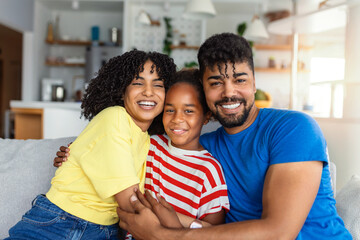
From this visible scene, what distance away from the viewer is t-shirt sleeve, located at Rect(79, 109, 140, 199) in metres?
1.06

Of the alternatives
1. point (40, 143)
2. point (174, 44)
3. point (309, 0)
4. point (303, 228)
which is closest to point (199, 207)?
point (303, 228)

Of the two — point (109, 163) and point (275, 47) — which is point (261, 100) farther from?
point (109, 163)

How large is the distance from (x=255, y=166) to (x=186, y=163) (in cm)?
28

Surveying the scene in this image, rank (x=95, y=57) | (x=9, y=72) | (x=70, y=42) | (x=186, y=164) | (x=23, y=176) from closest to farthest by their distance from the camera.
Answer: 1. (x=186, y=164)
2. (x=23, y=176)
3. (x=95, y=57)
4. (x=70, y=42)
5. (x=9, y=72)

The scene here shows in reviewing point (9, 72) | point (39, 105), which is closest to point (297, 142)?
point (39, 105)

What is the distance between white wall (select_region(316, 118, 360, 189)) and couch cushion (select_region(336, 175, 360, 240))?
646mm

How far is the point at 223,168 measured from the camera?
1.26 meters

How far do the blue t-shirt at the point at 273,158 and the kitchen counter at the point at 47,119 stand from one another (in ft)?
7.38

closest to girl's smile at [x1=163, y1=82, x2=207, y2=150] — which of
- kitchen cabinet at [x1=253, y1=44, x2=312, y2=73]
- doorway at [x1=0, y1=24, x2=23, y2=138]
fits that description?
kitchen cabinet at [x1=253, y1=44, x2=312, y2=73]

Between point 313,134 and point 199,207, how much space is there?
1.57 feet

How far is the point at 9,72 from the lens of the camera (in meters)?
9.02

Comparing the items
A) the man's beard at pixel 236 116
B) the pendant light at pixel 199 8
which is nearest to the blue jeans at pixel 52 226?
the man's beard at pixel 236 116

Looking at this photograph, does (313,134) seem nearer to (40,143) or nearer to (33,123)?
(40,143)

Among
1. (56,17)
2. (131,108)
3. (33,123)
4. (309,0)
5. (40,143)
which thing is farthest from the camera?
(56,17)
